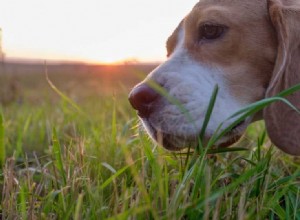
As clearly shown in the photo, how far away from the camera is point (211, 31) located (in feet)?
9.36

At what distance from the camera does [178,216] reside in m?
1.80

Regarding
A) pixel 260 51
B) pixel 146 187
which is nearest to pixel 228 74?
pixel 260 51

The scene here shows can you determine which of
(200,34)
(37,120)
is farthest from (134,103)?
(37,120)

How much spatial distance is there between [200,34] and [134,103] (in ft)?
2.11

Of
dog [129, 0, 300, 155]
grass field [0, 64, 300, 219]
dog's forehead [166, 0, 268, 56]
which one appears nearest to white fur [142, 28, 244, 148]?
dog [129, 0, 300, 155]

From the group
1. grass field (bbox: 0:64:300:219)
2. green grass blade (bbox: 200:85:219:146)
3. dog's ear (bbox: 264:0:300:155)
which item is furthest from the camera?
dog's ear (bbox: 264:0:300:155)

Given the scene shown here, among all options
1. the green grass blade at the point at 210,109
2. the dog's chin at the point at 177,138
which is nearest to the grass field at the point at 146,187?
the dog's chin at the point at 177,138

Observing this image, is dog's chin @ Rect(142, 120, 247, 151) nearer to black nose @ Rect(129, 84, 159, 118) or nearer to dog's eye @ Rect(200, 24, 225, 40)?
black nose @ Rect(129, 84, 159, 118)

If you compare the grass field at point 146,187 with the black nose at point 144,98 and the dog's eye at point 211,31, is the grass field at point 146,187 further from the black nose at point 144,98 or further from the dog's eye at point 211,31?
the dog's eye at point 211,31

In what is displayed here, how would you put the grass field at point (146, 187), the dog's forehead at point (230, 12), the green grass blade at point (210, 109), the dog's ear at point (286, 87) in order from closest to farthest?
the grass field at point (146, 187)
the green grass blade at point (210, 109)
the dog's ear at point (286, 87)
the dog's forehead at point (230, 12)

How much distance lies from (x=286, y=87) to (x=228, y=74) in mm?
322

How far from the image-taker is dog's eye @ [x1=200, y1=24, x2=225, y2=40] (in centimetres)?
283

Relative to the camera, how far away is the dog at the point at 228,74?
101 inches

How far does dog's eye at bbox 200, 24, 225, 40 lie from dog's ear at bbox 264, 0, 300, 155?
341mm
